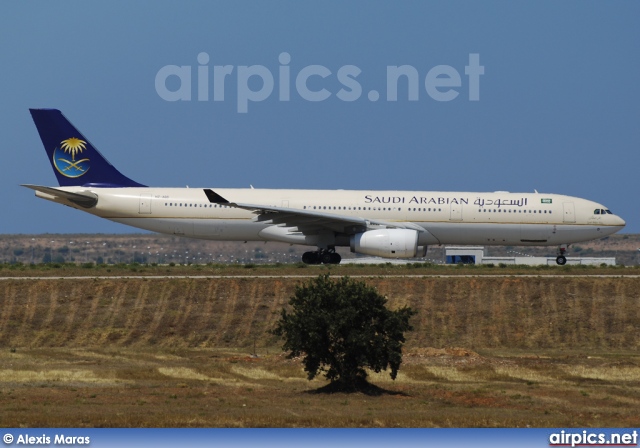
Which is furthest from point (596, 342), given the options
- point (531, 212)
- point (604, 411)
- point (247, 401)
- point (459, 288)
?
point (247, 401)

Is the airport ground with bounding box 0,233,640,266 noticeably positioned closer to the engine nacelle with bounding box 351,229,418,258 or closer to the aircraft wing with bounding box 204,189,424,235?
the aircraft wing with bounding box 204,189,424,235

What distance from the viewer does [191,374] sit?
30656 mm

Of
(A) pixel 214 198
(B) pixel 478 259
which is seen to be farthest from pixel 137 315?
(B) pixel 478 259

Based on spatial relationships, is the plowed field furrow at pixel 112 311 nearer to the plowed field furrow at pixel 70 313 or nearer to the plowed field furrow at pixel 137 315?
the plowed field furrow at pixel 137 315

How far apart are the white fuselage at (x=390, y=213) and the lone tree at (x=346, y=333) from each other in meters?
21.9

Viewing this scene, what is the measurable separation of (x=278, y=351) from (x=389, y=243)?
1193 cm

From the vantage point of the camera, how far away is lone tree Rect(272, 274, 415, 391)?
91.5 feet

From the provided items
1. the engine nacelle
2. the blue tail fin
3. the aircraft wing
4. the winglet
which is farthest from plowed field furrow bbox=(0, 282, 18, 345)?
the engine nacelle

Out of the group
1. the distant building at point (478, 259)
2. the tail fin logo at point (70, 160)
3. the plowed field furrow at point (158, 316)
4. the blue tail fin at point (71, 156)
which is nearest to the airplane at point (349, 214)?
the blue tail fin at point (71, 156)

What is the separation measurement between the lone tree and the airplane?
20.7m

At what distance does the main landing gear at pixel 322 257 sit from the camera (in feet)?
169

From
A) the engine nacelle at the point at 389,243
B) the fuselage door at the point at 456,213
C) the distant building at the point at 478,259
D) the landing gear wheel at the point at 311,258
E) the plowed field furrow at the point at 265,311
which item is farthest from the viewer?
the distant building at the point at 478,259

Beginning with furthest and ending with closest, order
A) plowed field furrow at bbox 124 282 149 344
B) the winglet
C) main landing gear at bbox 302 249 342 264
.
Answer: main landing gear at bbox 302 249 342 264, the winglet, plowed field furrow at bbox 124 282 149 344

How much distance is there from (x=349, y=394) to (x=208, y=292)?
697 inches
